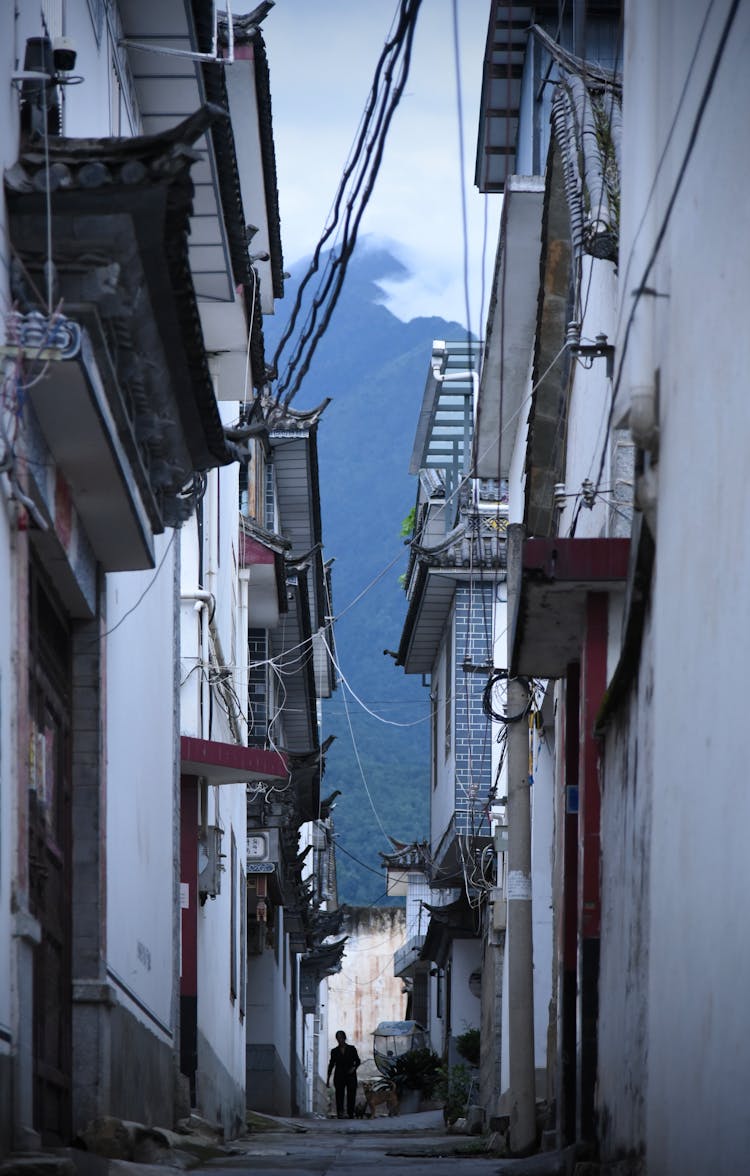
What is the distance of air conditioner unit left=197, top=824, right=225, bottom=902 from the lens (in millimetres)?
19078

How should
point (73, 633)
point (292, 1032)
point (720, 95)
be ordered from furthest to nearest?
point (292, 1032) < point (73, 633) < point (720, 95)

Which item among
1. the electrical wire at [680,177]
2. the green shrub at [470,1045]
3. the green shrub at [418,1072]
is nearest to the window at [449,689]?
the green shrub at [470,1045]

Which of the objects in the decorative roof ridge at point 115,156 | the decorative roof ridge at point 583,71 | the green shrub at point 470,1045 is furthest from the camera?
the green shrub at point 470,1045

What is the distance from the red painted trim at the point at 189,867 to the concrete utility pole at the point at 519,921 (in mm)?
3150

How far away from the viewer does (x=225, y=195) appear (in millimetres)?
14906

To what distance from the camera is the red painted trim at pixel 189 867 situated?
18.4 m

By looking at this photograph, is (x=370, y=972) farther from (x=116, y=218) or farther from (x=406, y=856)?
(x=116, y=218)

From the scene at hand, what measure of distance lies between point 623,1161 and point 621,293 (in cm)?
459

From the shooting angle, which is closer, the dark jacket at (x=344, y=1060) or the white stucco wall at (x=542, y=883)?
the white stucco wall at (x=542, y=883)

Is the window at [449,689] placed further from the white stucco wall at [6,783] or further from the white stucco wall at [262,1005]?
the white stucco wall at [6,783]

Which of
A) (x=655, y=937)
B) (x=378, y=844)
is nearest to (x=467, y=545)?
(x=655, y=937)

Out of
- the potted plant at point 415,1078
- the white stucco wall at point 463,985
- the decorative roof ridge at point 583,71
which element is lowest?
the potted plant at point 415,1078

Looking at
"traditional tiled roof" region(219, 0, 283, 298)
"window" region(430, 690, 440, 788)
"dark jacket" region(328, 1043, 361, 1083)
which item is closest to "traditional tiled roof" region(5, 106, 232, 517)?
"traditional tiled roof" region(219, 0, 283, 298)

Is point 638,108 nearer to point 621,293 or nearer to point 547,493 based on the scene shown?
point 621,293
